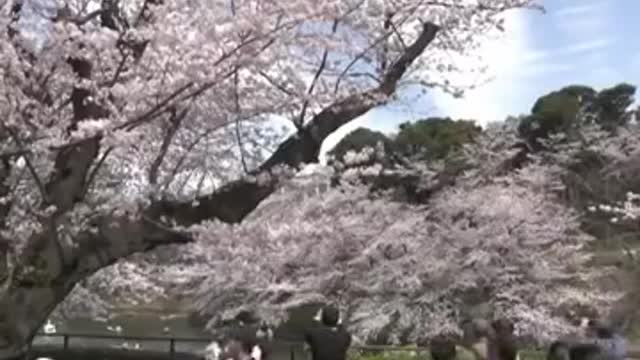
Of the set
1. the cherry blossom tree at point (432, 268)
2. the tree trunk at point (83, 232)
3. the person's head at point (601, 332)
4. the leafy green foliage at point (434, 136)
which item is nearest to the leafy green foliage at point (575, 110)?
the leafy green foliage at point (434, 136)

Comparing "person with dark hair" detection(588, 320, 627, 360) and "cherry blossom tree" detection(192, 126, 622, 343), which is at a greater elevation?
"cherry blossom tree" detection(192, 126, 622, 343)

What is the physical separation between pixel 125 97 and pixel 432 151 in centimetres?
2229

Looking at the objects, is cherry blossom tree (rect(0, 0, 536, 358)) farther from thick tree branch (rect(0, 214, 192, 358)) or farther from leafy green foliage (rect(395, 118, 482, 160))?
leafy green foliage (rect(395, 118, 482, 160))

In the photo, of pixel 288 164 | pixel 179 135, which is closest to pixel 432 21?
pixel 288 164

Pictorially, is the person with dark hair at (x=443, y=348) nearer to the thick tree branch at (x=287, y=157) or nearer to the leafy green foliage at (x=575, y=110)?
the thick tree branch at (x=287, y=157)

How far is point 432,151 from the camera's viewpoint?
2839cm

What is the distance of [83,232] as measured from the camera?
7992 mm

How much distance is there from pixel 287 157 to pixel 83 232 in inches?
76.2

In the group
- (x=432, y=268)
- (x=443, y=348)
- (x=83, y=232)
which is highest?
(x=83, y=232)

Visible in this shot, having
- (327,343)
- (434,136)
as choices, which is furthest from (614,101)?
(327,343)

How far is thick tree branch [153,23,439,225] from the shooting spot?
8.00 m

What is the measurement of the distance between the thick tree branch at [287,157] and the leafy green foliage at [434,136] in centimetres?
1862

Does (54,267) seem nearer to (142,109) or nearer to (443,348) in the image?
(142,109)

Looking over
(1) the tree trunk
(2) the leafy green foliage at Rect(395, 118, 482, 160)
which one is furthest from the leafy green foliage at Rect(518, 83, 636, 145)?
(1) the tree trunk
